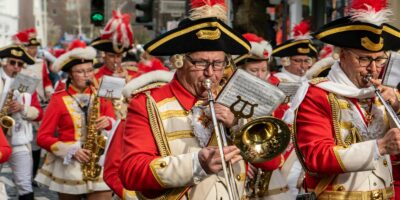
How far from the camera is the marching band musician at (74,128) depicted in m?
9.91

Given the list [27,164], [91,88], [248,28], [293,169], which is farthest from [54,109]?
[248,28]

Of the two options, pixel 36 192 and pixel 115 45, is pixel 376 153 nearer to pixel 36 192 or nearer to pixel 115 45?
pixel 115 45

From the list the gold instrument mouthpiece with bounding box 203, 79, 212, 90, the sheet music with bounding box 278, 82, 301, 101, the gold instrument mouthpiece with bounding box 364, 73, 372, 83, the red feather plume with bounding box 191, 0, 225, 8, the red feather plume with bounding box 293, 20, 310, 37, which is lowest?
the sheet music with bounding box 278, 82, 301, 101

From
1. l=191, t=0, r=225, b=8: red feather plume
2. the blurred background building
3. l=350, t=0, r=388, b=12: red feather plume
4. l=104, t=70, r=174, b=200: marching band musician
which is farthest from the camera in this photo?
the blurred background building

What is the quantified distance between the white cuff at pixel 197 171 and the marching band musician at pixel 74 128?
→ 4.77 m

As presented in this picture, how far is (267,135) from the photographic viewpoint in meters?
5.09

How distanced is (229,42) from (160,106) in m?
0.54

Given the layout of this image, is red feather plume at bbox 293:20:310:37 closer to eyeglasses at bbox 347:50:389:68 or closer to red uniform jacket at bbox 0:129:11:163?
red uniform jacket at bbox 0:129:11:163

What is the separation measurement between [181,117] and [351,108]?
3.61 feet

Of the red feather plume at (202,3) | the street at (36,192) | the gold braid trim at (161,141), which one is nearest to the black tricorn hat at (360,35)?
the red feather plume at (202,3)

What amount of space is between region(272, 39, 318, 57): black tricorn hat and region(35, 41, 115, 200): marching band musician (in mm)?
2740

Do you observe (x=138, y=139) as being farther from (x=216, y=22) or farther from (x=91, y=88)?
(x=91, y=88)

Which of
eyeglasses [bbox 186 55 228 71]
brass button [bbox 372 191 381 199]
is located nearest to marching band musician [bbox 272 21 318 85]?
brass button [bbox 372 191 381 199]

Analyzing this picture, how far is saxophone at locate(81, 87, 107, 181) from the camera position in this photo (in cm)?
998
